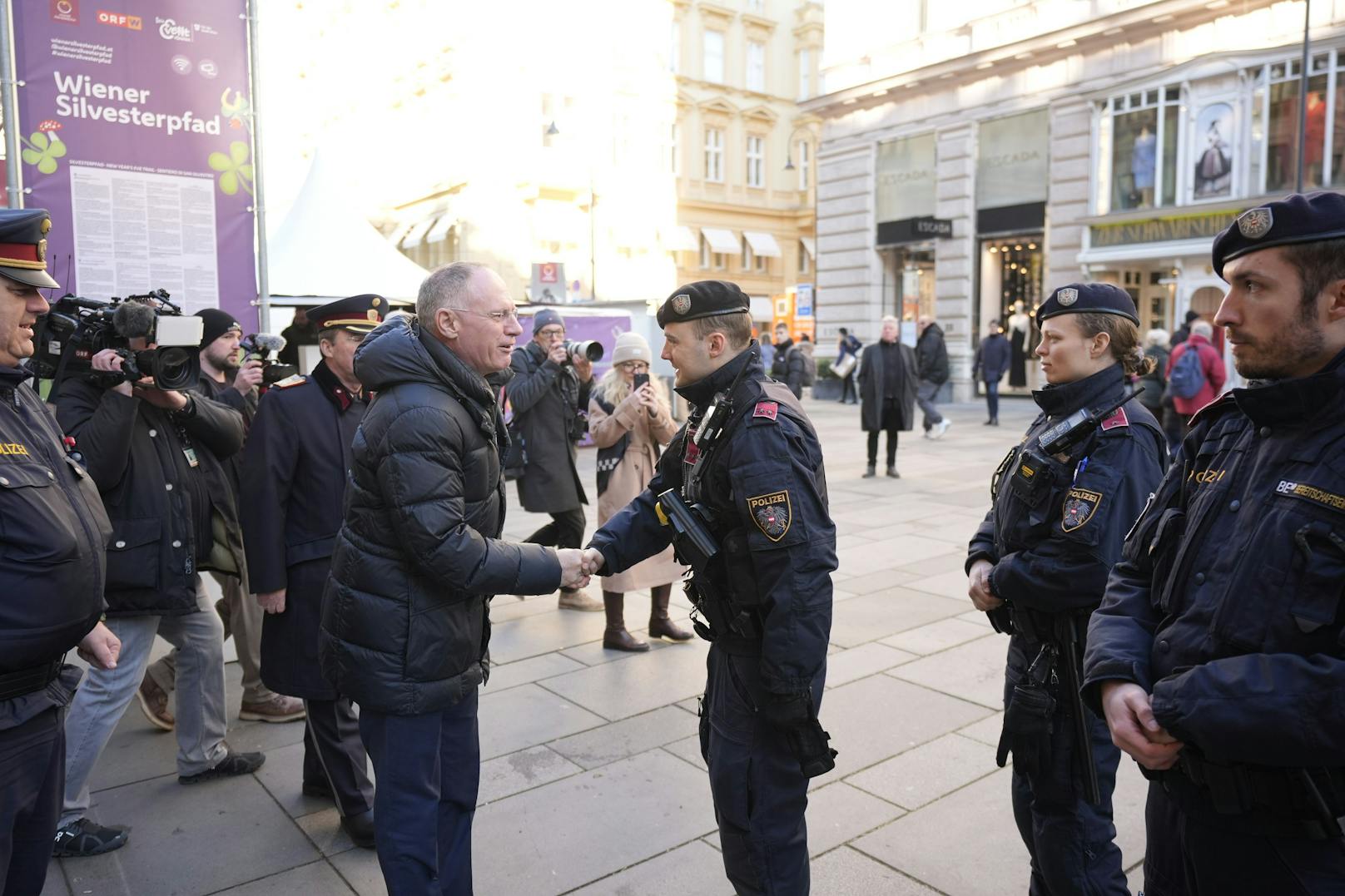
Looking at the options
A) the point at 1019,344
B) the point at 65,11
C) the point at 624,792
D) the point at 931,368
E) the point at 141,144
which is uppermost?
the point at 65,11

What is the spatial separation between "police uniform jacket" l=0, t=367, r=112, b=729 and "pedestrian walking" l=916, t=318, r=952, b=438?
1463cm

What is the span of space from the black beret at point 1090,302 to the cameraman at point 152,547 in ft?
10.3

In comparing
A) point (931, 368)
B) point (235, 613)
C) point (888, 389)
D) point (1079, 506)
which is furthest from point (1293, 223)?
point (931, 368)

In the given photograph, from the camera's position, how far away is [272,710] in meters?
4.79

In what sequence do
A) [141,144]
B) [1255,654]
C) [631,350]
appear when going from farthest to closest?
[631,350], [141,144], [1255,654]

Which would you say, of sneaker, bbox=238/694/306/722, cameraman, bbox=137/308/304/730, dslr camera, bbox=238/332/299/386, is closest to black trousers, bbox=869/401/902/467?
dslr camera, bbox=238/332/299/386

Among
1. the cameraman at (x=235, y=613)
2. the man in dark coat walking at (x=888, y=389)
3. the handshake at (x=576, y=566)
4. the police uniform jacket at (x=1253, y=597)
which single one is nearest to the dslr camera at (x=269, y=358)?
the cameraman at (x=235, y=613)

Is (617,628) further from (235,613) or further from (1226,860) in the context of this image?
(1226,860)

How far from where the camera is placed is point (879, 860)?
343cm

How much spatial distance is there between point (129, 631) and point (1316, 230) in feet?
13.2

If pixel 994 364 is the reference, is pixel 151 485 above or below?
below

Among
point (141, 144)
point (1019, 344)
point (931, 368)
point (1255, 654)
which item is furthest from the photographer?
point (1019, 344)

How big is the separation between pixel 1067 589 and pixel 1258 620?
95 centimetres

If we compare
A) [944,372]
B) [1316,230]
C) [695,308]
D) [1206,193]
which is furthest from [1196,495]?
[1206,193]
